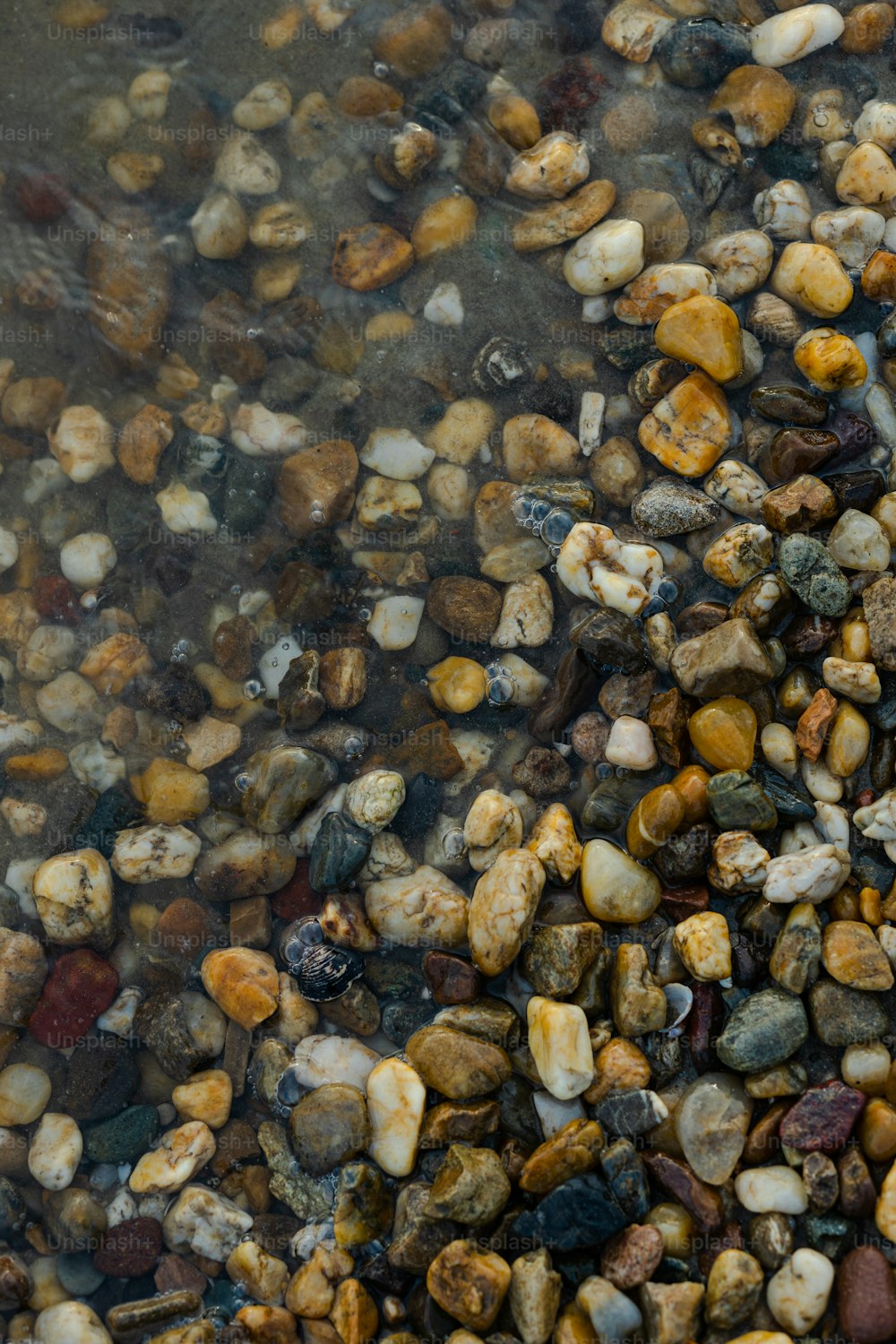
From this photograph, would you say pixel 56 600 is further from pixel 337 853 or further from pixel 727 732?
pixel 727 732

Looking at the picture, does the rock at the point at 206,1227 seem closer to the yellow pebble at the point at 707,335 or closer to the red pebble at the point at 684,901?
the red pebble at the point at 684,901

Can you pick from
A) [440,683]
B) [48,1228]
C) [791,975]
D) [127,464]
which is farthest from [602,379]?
[48,1228]

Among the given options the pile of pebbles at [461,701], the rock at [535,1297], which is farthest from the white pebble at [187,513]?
the rock at [535,1297]

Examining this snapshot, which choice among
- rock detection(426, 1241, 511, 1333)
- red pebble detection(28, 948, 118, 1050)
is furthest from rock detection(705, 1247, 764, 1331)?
red pebble detection(28, 948, 118, 1050)

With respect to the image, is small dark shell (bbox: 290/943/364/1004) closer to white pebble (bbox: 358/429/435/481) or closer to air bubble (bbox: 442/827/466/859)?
air bubble (bbox: 442/827/466/859)

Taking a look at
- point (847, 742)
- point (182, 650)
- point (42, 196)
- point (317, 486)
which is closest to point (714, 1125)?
point (847, 742)

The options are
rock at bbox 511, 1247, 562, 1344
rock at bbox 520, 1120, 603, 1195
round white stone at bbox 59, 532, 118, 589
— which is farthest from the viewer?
round white stone at bbox 59, 532, 118, 589
